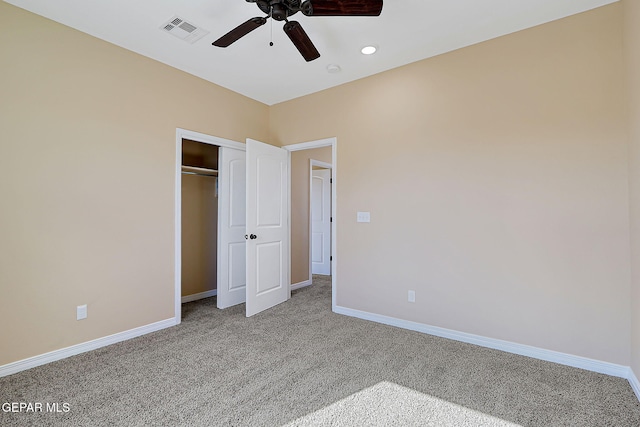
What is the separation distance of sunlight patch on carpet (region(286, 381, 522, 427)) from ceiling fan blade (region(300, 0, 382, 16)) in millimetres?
2503

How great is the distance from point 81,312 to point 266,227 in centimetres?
203

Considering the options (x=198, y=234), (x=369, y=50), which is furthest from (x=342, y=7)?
(x=198, y=234)

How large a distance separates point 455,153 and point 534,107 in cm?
71

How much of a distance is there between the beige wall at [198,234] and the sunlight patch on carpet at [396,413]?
3.05m

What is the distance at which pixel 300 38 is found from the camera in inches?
87.0

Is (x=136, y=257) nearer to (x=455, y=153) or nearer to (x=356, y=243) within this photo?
(x=356, y=243)

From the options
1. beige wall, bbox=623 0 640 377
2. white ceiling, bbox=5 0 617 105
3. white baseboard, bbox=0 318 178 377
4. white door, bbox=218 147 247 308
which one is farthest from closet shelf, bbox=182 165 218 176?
beige wall, bbox=623 0 640 377

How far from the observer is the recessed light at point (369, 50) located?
294 cm

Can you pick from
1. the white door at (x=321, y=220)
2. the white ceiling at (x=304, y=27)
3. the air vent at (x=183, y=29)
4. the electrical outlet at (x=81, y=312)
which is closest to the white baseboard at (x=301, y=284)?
the white door at (x=321, y=220)

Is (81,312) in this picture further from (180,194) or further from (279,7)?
(279,7)

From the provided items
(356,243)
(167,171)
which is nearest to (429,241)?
(356,243)

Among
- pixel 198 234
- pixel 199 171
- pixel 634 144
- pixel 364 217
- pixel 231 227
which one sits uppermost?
pixel 199 171

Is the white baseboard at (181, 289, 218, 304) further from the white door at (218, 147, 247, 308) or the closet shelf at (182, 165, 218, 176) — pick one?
the closet shelf at (182, 165, 218, 176)

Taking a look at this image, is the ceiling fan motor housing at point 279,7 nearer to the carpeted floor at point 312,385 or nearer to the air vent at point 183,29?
the air vent at point 183,29
